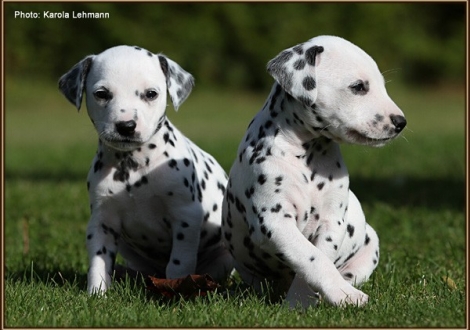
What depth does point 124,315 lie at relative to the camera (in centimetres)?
459

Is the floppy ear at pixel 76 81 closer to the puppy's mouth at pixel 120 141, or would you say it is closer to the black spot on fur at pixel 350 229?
the puppy's mouth at pixel 120 141

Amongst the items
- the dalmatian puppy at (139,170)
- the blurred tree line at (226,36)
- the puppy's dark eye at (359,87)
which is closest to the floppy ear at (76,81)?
the dalmatian puppy at (139,170)

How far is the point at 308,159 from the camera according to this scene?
16.5ft

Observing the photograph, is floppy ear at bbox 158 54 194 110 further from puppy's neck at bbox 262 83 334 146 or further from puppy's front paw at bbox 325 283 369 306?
puppy's front paw at bbox 325 283 369 306

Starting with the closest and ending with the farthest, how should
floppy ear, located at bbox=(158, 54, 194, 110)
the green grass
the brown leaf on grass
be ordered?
the green grass, the brown leaf on grass, floppy ear, located at bbox=(158, 54, 194, 110)

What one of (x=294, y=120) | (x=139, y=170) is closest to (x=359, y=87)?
(x=294, y=120)

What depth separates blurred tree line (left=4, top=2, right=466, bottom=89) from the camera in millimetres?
26703

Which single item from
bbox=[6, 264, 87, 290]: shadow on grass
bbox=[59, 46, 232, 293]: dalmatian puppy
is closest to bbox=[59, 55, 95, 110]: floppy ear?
bbox=[59, 46, 232, 293]: dalmatian puppy

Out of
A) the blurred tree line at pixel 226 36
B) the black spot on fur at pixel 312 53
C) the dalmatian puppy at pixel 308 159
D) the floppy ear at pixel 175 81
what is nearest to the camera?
the dalmatian puppy at pixel 308 159

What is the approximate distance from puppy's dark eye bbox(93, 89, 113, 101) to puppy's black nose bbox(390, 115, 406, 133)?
186 cm

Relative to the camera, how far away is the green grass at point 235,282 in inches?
178

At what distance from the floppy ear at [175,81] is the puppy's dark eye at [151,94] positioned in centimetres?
22

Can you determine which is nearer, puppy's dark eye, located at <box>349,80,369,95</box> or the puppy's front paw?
the puppy's front paw

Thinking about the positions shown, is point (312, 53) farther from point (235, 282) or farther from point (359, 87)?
point (235, 282)
